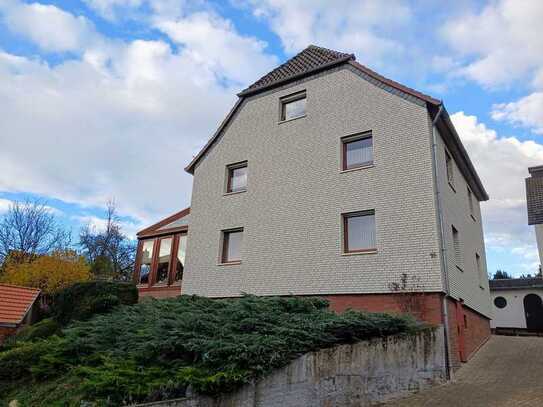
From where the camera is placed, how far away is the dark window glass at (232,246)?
49.0 feet

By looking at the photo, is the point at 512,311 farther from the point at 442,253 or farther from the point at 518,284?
the point at 442,253

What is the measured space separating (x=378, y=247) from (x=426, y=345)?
302cm

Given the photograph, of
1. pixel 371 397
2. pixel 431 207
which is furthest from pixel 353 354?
pixel 431 207

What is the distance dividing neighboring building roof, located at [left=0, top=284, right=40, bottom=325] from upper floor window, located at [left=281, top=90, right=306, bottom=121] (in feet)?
38.5

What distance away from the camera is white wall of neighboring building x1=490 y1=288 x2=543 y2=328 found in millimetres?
24594

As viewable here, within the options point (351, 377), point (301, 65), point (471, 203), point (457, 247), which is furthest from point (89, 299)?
point (471, 203)

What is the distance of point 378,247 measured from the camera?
11648 mm

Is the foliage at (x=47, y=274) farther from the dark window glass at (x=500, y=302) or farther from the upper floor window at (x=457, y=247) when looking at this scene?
the dark window glass at (x=500, y=302)

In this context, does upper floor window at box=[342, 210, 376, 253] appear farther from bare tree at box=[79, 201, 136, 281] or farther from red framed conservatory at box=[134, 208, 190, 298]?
bare tree at box=[79, 201, 136, 281]

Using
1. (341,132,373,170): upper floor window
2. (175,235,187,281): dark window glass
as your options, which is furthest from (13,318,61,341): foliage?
(341,132,373,170): upper floor window

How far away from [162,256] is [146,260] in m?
1.30

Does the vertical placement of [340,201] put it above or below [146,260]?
above

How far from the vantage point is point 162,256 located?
19.9m

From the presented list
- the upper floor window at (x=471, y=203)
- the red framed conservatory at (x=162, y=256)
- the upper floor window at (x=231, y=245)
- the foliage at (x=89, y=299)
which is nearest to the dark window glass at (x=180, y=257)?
the red framed conservatory at (x=162, y=256)
